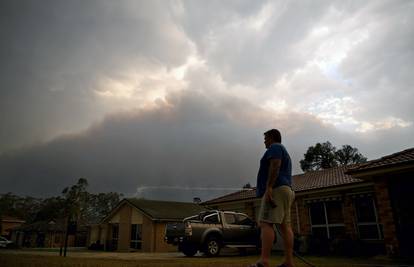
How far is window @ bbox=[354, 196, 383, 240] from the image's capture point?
11023mm

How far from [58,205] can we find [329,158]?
5237cm

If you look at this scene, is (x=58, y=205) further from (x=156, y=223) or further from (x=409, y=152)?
(x=409, y=152)

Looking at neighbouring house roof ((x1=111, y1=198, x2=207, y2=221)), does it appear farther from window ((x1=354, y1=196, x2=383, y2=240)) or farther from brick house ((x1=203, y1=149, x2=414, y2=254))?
window ((x1=354, y1=196, x2=383, y2=240))

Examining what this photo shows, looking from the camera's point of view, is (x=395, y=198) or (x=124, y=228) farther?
(x=124, y=228)

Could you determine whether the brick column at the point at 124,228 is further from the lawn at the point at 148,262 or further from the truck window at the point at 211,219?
the lawn at the point at 148,262

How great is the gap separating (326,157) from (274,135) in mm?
43368

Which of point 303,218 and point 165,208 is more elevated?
point 165,208

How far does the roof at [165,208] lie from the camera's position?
22938 millimetres

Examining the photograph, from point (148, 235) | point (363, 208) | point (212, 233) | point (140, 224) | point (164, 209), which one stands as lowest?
point (148, 235)

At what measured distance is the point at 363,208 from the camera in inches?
456

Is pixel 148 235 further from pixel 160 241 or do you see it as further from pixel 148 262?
pixel 148 262

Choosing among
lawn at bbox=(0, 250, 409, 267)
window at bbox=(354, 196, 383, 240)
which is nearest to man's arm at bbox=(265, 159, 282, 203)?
lawn at bbox=(0, 250, 409, 267)

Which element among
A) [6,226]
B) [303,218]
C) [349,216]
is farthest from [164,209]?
[6,226]

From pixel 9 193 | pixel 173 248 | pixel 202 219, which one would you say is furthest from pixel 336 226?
pixel 9 193
